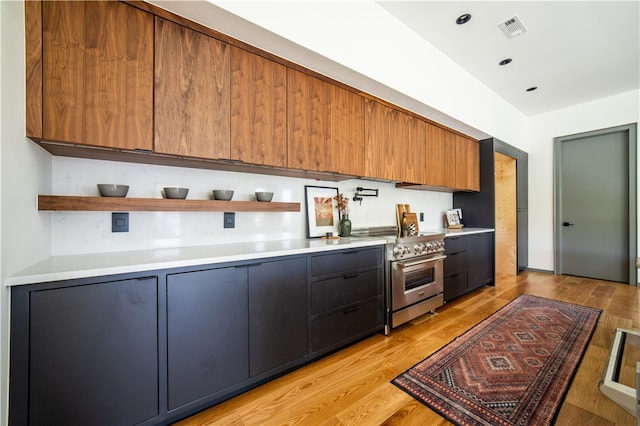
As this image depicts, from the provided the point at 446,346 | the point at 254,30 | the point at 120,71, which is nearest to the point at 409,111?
the point at 254,30

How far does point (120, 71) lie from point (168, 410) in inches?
72.6

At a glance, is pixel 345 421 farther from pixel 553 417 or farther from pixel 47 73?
pixel 47 73

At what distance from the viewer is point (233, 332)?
1.57m

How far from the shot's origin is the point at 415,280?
2.70 m

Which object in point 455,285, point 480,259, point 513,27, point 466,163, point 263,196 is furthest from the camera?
point 466,163

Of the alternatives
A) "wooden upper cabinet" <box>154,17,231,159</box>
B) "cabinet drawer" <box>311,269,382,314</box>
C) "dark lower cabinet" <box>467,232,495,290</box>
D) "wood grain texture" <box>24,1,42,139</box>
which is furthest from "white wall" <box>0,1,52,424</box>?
"dark lower cabinet" <box>467,232,495,290</box>

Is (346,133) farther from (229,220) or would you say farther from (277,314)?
(277,314)

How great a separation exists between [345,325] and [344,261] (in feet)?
1.75

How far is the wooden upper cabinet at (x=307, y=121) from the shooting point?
2.03 metres

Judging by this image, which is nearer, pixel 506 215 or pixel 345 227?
pixel 345 227

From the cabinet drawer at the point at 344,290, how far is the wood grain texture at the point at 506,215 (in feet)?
12.4

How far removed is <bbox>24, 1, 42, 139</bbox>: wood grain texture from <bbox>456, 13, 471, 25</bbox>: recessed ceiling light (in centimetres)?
311

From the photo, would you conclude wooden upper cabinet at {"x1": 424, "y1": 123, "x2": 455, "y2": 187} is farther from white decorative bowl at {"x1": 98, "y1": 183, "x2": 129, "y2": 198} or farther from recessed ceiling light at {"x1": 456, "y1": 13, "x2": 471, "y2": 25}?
white decorative bowl at {"x1": 98, "y1": 183, "x2": 129, "y2": 198}

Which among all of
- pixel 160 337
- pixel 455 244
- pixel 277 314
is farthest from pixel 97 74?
pixel 455 244
